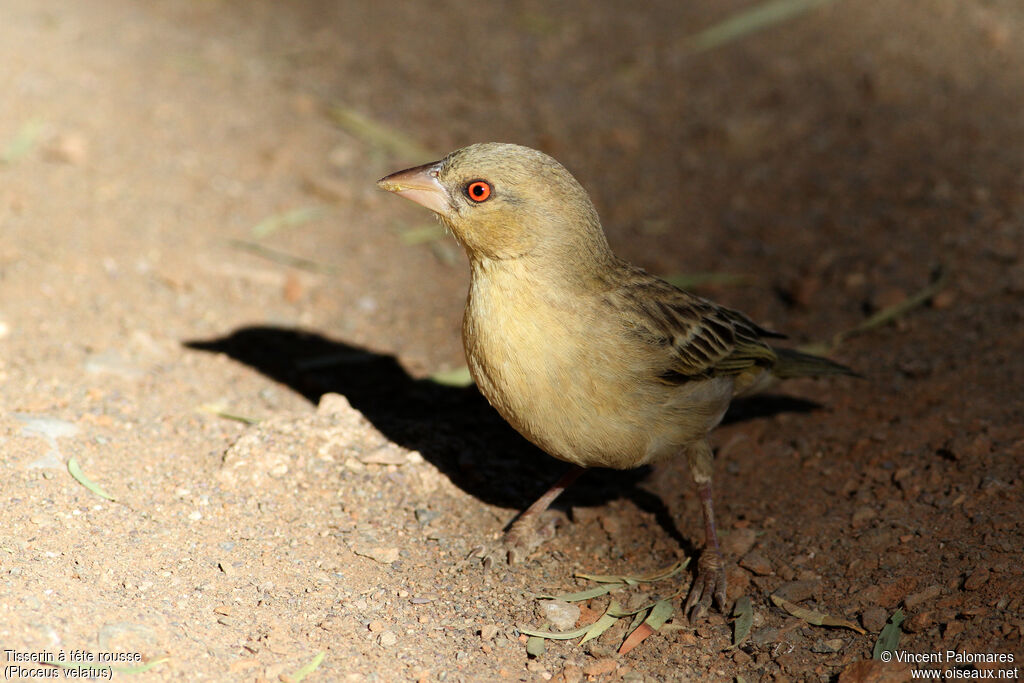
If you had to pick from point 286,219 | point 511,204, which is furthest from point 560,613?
point 286,219

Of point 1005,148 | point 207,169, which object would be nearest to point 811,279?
point 1005,148

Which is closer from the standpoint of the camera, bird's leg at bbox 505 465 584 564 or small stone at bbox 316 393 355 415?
bird's leg at bbox 505 465 584 564

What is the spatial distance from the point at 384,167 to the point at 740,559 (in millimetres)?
4581

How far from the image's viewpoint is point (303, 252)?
7.11 meters

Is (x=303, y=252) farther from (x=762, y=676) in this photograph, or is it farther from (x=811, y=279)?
(x=762, y=676)

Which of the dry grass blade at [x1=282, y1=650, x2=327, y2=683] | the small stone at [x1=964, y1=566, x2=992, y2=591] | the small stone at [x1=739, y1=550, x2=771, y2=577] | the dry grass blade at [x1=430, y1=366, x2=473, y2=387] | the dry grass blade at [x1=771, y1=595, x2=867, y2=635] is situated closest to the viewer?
the dry grass blade at [x1=282, y1=650, x2=327, y2=683]

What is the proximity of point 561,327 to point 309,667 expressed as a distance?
1.72 meters

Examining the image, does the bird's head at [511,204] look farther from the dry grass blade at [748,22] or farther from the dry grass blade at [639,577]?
the dry grass blade at [748,22]

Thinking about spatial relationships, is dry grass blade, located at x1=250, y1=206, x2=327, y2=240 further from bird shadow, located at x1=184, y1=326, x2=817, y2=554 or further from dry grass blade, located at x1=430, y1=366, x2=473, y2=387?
dry grass blade, located at x1=430, y1=366, x2=473, y2=387

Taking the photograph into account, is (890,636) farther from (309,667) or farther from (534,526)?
(309,667)

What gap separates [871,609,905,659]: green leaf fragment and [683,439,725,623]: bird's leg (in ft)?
2.37

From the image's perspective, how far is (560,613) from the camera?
4375mm

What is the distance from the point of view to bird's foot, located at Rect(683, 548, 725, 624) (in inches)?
177

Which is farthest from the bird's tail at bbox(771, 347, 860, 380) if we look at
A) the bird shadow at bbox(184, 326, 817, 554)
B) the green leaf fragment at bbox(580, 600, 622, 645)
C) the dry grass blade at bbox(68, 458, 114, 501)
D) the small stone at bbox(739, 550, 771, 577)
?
the dry grass blade at bbox(68, 458, 114, 501)
